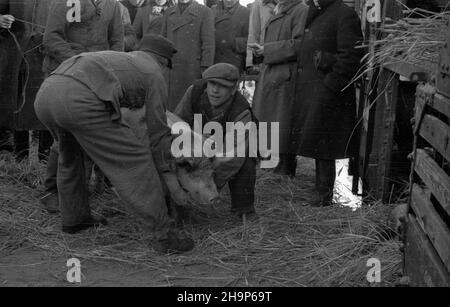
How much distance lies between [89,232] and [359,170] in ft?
8.62

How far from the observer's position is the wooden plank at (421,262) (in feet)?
10.4

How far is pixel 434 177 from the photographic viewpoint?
3.49 m

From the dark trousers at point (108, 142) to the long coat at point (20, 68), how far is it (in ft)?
8.87

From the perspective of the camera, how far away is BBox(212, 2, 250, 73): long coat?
920 centimetres

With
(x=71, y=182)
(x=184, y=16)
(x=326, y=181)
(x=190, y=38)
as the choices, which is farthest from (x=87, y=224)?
(x=184, y=16)

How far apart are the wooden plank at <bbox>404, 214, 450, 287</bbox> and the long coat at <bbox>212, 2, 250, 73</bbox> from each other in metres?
5.38

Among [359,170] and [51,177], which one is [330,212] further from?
[51,177]

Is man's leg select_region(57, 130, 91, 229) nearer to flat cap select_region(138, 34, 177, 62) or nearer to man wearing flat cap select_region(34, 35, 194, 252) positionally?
man wearing flat cap select_region(34, 35, 194, 252)

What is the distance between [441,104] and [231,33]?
6.02 m

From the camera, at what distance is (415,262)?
377cm

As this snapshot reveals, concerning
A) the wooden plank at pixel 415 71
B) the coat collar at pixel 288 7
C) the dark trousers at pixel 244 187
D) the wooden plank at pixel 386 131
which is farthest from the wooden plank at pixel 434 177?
the coat collar at pixel 288 7

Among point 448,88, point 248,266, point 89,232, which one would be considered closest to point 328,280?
point 248,266

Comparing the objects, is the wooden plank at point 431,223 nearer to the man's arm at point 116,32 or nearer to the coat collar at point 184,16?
the man's arm at point 116,32

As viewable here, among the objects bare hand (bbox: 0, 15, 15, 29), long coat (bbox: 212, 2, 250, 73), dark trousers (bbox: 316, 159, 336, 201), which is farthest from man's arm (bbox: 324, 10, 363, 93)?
bare hand (bbox: 0, 15, 15, 29)
